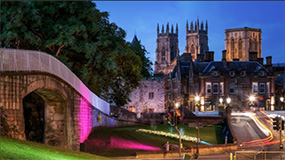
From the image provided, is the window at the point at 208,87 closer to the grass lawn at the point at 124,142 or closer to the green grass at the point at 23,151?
the grass lawn at the point at 124,142

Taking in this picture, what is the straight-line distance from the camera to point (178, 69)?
75.9 meters

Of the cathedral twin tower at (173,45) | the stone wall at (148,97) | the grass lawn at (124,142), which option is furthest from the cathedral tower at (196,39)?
the grass lawn at (124,142)

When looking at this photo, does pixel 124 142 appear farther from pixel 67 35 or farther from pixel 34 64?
pixel 34 64

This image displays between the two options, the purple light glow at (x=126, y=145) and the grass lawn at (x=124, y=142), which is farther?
the purple light glow at (x=126, y=145)

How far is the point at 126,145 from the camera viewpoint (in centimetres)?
3206

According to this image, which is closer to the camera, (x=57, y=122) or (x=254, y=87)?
(x=57, y=122)

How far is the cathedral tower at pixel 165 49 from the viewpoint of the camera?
180500mm

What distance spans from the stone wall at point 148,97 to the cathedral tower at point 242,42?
84.1m

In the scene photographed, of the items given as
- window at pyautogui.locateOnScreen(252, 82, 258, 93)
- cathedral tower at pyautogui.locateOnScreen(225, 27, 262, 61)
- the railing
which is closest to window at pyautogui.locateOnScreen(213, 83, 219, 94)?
window at pyautogui.locateOnScreen(252, 82, 258, 93)

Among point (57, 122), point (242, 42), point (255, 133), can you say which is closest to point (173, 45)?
point (242, 42)

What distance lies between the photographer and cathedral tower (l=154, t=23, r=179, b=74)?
180 m

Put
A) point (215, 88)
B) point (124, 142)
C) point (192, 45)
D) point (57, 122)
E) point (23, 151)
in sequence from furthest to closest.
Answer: point (192, 45), point (215, 88), point (124, 142), point (57, 122), point (23, 151)

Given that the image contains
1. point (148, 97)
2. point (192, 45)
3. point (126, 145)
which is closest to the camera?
point (126, 145)

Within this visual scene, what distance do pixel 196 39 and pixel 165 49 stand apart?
13.7m
